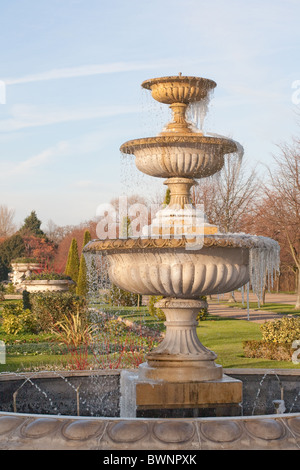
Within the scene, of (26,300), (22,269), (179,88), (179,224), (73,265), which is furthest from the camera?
(22,269)

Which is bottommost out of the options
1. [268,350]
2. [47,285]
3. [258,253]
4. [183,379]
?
[268,350]

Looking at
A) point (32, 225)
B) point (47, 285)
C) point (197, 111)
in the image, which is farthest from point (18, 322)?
point (32, 225)

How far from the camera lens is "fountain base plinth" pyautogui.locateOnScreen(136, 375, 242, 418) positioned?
18.8 feet

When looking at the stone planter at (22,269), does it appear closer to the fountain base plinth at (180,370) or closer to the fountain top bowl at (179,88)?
the fountain top bowl at (179,88)

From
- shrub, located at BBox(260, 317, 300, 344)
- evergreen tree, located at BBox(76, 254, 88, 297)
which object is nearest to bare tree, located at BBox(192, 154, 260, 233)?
evergreen tree, located at BBox(76, 254, 88, 297)

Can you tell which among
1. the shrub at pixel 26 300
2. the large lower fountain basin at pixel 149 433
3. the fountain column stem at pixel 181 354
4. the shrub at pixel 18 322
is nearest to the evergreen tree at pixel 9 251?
the shrub at pixel 26 300

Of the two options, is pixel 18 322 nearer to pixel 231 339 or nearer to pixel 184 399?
pixel 231 339

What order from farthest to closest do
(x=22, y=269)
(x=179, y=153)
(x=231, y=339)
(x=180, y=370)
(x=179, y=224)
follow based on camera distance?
1. (x=22, y=269)
2. (x=231, y=339)
3. (x=179, y=153)
4. (x=179, y=224)
5. (x=180, y=370)

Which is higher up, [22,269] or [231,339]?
[22,269]

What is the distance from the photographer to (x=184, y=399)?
5.78 metres

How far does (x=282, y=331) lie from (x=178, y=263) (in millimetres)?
8697

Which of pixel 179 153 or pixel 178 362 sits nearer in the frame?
pixel 178 362

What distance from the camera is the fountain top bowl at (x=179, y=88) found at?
21.8 feet
